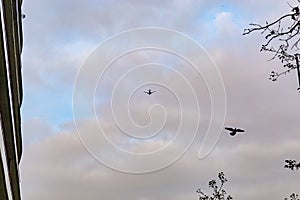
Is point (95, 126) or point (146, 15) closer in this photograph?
point (146, 15)

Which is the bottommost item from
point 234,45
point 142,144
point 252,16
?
point 252,16

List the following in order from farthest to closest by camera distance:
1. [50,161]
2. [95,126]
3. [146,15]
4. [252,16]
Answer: [50,161] < [95,126] < [146,15] < [252,16]

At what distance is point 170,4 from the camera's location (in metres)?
9.23

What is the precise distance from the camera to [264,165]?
10.3 meters

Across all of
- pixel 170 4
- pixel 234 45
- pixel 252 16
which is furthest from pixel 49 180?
pixel 252 16

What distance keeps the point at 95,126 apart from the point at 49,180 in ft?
20.7

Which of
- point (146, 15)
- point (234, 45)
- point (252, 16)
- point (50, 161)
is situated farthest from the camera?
point (50, 161)

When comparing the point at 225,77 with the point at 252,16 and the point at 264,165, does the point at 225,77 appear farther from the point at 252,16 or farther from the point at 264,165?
the point at 252,16

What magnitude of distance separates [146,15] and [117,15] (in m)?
0.81

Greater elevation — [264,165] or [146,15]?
[146,15]

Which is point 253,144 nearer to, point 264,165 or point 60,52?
point 264,165

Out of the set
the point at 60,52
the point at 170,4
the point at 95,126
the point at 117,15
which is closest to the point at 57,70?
the point at 60,52

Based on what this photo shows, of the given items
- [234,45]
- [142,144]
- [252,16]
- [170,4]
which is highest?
[170,4]

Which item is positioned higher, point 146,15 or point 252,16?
point 146,15
